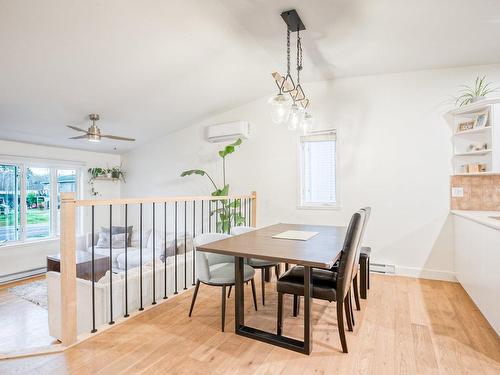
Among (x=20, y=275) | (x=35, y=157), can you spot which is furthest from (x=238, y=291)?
(x=35, y=157)

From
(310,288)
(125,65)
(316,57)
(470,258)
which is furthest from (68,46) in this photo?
(470,258)

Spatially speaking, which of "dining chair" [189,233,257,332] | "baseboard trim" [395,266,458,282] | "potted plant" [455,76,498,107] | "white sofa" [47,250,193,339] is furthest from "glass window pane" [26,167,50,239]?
"potted plant" [455,76,498,107]

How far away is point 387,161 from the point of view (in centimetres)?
377

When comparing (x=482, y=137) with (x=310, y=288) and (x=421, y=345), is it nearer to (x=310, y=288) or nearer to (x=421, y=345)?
(x=421, y=345)

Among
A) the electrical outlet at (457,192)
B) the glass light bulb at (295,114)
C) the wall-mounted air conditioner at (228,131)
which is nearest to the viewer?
the glass light bulb at (295,114)

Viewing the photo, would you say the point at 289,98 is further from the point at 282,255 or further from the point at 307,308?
the point at 307,308

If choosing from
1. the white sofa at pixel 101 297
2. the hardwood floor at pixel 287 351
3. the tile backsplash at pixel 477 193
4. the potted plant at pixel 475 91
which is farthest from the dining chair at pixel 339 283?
the potted plant at pixel 475 91

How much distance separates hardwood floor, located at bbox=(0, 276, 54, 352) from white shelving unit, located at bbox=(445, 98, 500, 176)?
16.7 feet

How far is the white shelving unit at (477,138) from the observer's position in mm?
3021

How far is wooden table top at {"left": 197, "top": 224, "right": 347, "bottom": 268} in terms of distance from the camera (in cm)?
179

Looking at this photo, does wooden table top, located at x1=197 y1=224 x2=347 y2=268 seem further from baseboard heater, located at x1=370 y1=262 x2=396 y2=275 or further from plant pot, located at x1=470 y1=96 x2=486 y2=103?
plant pot, located at x1=470 y1=96 x2=486 y2=103

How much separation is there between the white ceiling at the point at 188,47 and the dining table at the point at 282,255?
2.04 meters

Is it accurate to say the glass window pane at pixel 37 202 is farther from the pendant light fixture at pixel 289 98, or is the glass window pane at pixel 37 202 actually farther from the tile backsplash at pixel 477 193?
the tile backsplash at pixel 477 193

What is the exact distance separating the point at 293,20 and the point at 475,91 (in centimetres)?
247
